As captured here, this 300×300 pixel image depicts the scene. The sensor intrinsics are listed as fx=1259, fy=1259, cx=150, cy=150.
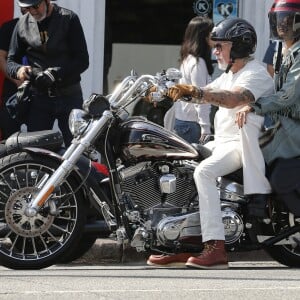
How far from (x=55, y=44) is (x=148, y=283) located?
9.97 feet

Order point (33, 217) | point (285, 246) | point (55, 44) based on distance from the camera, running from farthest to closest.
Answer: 1. point (55, 44)
2. point (285, 246)
3. point (33, 217)

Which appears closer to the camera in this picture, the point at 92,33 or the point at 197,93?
the point at 197,93

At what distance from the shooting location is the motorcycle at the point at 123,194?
8.20 m

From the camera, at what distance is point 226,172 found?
8484 mm

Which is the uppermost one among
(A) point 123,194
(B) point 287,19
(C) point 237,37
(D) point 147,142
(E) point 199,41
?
(B) point 287,19

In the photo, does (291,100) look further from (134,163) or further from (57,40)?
(57,40)

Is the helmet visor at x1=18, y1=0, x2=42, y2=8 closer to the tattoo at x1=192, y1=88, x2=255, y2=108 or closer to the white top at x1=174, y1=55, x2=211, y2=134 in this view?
the white top at x1=174, y1=55, x2=211, y2=134

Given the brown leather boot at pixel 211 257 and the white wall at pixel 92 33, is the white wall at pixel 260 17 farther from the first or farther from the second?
the brown leather boot at pixel 211 257

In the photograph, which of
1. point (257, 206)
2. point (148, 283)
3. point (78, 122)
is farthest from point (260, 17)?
point (148, 283)

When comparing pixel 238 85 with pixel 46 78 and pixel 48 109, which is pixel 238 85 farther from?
pixel 48 109

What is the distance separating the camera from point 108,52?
12.4 m

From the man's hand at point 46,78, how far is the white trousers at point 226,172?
1.68 meters

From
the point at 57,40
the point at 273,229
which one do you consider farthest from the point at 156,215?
the point at 57,40

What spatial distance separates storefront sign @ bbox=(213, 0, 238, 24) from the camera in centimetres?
1245
